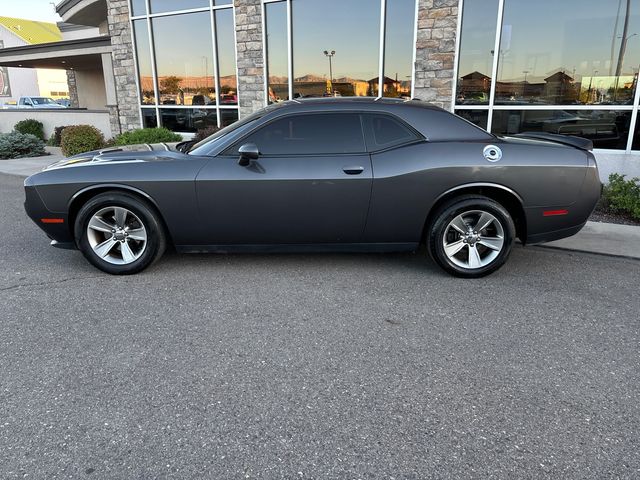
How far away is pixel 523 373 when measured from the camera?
2.91 m

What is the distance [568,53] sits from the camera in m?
7.95

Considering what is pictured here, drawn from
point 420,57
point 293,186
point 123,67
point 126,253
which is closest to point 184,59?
point 123,67

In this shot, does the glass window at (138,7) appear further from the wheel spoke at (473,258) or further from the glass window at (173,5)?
the wheel spoke at (473,258)

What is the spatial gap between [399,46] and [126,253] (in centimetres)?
687

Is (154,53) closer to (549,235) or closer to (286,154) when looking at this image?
(286,154)

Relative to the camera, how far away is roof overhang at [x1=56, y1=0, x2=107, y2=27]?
1473 cm

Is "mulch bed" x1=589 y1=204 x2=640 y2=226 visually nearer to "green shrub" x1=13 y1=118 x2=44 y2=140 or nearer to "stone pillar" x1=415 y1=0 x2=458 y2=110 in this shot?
"stone pillar" x1=415 y1=0 x2=458 y2=110

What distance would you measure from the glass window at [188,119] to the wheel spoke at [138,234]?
754cm

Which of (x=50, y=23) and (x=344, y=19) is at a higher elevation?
(x=50, y=23)

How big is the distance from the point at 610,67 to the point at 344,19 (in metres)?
4.99

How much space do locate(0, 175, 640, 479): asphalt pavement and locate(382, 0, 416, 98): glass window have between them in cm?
560

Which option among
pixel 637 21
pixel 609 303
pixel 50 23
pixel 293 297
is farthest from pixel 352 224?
pixel 50 23

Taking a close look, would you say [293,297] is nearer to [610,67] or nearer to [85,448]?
[85,448]

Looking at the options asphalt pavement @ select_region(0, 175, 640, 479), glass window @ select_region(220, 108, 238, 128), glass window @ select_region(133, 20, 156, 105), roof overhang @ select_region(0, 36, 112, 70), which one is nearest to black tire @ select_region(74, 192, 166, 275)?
asphalt pavement @ select_region(0, 175, 640, 479)
